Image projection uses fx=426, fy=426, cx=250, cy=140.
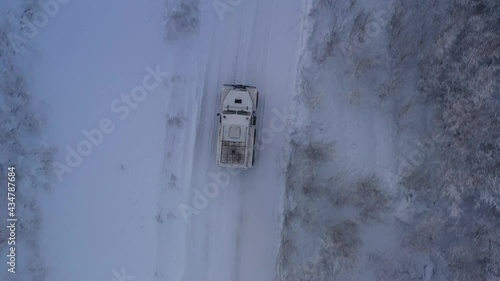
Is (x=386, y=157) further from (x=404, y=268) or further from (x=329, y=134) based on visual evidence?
(x=404, y=268)

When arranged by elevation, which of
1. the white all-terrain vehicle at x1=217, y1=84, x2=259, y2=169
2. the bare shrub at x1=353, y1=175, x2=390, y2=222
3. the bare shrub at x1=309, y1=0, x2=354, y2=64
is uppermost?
the bare shrub at x1=309, y1=0, x2=354, y2=64

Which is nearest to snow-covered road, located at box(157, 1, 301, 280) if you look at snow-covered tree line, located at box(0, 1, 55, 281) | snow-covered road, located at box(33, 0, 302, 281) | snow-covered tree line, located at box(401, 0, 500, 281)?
snow-covered road, located at box(33, 0, 302, 281)

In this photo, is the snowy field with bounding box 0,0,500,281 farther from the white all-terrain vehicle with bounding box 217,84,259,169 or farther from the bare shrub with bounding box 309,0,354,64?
the white all-terrain vehicle with bounding box 217,84,259,169

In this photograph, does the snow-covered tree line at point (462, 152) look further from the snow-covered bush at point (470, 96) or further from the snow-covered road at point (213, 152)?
the snow-covered road at point (213, 152)

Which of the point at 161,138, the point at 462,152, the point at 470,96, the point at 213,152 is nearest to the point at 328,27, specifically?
the point at 470,96

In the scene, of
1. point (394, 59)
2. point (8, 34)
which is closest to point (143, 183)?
point (8, 34)
